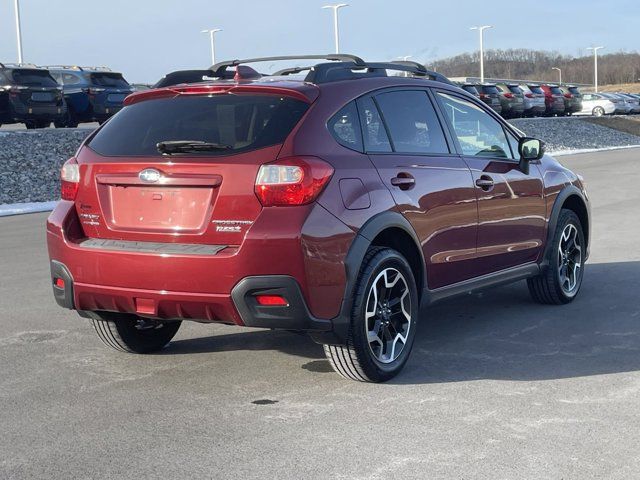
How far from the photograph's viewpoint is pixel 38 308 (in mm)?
7793

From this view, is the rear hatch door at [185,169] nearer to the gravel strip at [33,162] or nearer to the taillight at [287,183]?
the taillight at [287,183]

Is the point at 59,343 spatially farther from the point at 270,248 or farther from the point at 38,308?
the point at 270,248

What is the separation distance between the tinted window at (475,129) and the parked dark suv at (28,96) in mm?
20162

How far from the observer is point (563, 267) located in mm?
7715

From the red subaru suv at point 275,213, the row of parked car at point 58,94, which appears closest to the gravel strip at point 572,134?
the row of parked car at point 58,94

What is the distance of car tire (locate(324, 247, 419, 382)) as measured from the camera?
207 inches

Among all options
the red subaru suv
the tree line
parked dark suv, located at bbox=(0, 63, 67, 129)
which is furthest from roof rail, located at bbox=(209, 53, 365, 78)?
the tree line

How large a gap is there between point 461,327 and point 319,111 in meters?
2.32

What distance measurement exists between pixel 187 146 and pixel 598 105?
61.9 m

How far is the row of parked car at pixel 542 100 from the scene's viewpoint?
44.8 m

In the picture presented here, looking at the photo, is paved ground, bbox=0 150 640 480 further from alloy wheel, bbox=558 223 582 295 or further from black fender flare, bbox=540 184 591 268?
black fender flare, bbox=540 184 591 268

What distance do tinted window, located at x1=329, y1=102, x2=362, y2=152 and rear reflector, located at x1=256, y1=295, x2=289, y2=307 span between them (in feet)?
3.14

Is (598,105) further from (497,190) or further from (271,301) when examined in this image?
(271,301)

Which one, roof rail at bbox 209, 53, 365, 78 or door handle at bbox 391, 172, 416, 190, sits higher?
roof rail at bbox 209, 53, 365, 78
